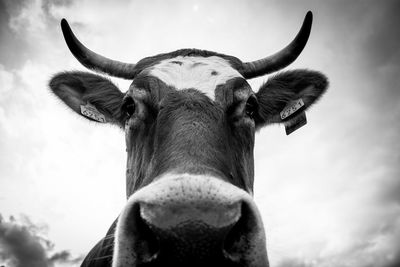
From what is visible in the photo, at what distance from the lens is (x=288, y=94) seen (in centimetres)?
434

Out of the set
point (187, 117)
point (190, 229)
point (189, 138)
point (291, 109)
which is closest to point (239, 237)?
point (190, 229)

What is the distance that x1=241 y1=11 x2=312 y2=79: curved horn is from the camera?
13.5 ft

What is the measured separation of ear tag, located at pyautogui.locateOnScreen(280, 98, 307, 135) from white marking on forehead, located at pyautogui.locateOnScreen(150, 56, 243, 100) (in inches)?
51.1

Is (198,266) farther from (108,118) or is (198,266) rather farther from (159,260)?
(108,118)

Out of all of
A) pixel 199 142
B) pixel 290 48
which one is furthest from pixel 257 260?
pixel 290 48

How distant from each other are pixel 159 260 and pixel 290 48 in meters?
3.68

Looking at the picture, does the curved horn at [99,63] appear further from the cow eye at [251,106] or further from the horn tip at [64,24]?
the cow eye at [251,106]

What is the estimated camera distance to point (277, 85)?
4.26 meters

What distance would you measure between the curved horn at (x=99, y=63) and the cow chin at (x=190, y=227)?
3030 millimetres

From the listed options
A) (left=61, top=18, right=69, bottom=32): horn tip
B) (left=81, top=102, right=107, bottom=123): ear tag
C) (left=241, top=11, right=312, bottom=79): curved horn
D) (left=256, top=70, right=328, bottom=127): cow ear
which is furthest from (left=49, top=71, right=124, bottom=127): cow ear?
(left=256, top=70, right=328, bottom=127): cow ear

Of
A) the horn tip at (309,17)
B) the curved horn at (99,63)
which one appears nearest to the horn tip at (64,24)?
the curved horn at (99,63)

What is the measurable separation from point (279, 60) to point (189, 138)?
283cm

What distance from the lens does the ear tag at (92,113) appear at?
171 inches

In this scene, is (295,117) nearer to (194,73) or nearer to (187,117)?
(194,73)
